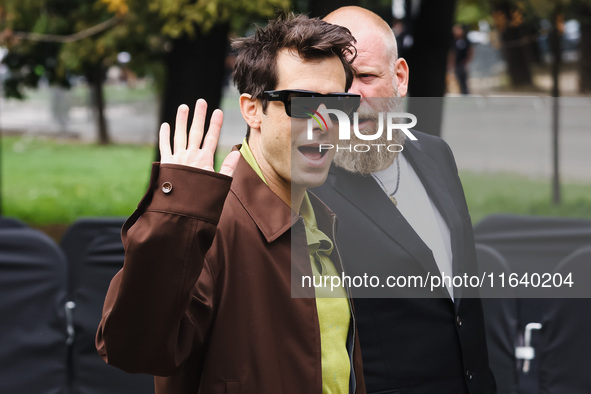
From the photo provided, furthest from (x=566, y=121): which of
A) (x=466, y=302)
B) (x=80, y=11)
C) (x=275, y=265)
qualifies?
(x=275, y=265)

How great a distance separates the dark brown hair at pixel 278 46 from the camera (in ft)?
6.00

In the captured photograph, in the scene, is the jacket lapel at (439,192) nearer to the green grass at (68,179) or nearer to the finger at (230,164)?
the finger at (230,164)

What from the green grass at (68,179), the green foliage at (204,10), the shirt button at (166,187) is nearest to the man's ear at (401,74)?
the shirt button at (166,187)

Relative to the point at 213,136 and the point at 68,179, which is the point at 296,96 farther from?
the point at 68,179

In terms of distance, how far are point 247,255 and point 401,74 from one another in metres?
1.00

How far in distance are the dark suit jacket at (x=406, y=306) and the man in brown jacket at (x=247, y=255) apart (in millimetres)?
304

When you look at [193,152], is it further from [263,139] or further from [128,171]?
[128,171]

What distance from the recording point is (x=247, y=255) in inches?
69.4

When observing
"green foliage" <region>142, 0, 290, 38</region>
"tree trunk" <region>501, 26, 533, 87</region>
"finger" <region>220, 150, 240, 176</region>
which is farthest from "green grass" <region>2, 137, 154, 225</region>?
"finger" <region>220, 150, 240, 176</region>

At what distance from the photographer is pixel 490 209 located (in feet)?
27.3

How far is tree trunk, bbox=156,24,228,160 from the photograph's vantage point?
8172 mm

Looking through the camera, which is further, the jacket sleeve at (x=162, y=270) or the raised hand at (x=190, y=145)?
the raised hand at (x=190, y=145)

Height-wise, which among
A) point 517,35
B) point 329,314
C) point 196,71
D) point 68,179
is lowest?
point 68,179

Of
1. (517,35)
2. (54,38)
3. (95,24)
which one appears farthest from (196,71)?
(517,35)
